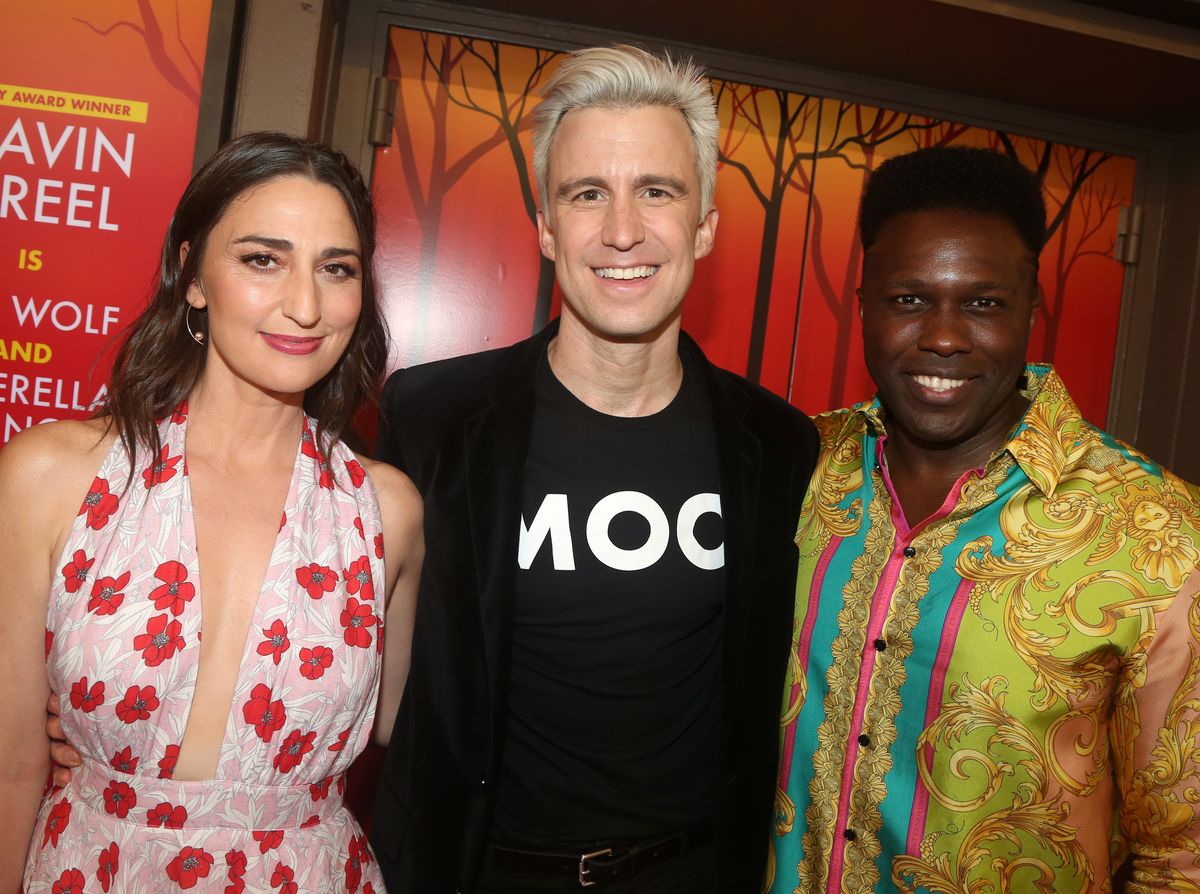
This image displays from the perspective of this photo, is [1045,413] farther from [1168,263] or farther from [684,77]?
[1168,263]

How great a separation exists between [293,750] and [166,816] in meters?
0.22

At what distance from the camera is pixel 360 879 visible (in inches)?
Result: 65.0

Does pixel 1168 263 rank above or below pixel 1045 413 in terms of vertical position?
above

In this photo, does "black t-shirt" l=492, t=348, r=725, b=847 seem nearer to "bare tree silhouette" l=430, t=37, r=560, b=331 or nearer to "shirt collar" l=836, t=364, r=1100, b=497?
"shirt collar" l=836, t=364, r=1100, b=497

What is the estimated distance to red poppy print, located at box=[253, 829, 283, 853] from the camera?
154 centimetres

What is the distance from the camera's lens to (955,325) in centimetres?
165

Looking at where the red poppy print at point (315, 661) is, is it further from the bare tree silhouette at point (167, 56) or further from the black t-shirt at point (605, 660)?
the bare tree silhouette at point (167, 56)

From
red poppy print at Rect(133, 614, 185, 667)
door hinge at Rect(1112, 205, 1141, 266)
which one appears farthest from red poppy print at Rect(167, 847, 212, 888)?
door hinge at Rect(1112, 205, 1141, 266)

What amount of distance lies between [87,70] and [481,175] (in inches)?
41.0

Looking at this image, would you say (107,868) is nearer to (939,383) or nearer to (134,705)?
(134,705)

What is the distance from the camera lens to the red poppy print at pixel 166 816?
4.85ft

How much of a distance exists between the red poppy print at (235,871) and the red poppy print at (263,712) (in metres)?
0.19

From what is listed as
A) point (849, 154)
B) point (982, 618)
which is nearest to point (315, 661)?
point (982, 618)

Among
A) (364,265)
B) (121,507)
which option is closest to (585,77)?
(364,265)
